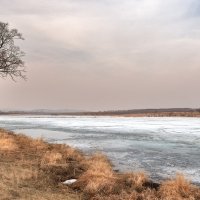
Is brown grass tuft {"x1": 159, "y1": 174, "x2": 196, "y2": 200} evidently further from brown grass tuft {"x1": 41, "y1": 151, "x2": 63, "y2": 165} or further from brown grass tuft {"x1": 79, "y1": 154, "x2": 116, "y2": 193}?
brown grass tuft {"x1": 41, "y1": 151, "x2": 63, "y2": 165}

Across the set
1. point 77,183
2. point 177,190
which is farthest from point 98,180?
point 177,190

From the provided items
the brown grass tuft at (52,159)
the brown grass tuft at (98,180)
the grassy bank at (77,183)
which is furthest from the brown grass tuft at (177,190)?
the brown grass tuft at (52,159)

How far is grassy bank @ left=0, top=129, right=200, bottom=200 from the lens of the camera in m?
11.8

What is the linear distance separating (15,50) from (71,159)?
82.9 ft

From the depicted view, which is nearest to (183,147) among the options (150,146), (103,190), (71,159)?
(150,146)

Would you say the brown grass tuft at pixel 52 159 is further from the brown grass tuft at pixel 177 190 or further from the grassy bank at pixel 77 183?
the brown grass tuft at pixel 177 190

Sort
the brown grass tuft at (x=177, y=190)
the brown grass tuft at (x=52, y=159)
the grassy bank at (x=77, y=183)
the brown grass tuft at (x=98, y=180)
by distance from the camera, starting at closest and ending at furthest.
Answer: the brown grass tuft at (x=177, y=190)
the grassy bank at (x=77, y=183)
the brown grass tuft at (x=98, y=180)
the brown grass tuft at (x=52, y=159)

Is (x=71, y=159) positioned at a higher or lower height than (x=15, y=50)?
lower

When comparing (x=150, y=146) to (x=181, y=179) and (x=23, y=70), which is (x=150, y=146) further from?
(x=23, y=70)

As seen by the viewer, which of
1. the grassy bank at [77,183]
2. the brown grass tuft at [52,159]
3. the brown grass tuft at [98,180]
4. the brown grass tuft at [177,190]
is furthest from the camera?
the brown grass tuft at [52,159]

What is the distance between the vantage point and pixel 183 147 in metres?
24.1

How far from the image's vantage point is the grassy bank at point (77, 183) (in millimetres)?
11805

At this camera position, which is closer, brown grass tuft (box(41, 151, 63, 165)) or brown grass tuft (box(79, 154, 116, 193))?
brown grass tuft (box(79, 154, 116, 193))

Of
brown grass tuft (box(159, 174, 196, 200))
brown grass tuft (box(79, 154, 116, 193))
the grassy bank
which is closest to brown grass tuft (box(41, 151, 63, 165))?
the grassy bank
